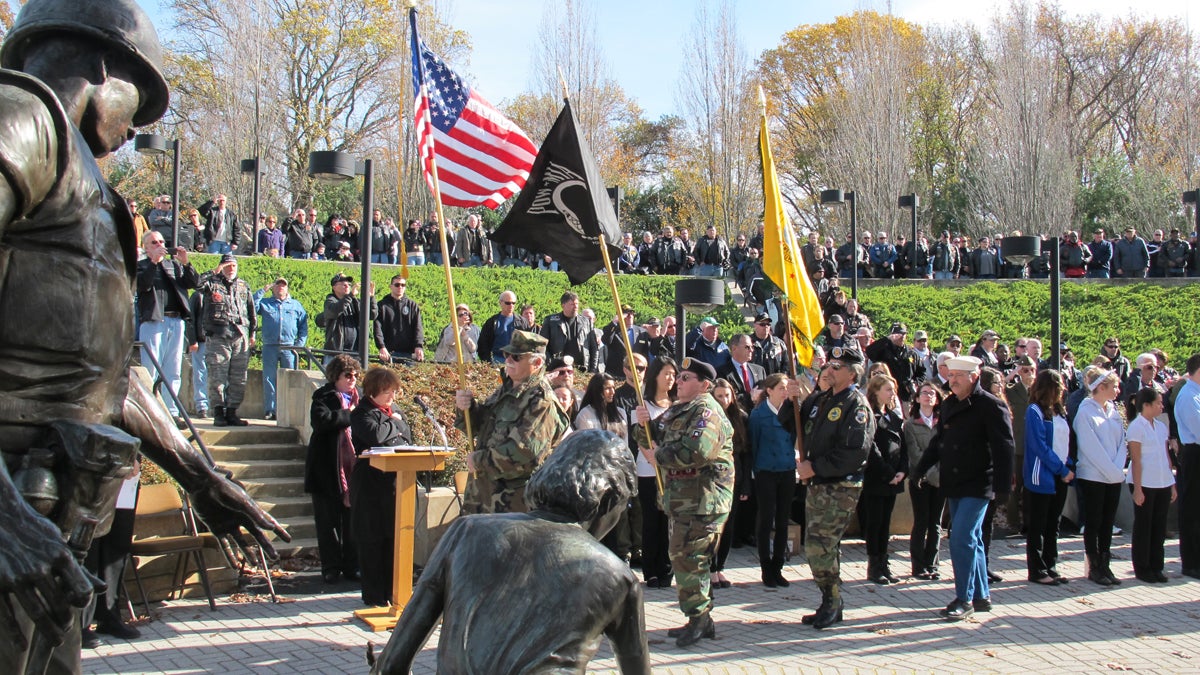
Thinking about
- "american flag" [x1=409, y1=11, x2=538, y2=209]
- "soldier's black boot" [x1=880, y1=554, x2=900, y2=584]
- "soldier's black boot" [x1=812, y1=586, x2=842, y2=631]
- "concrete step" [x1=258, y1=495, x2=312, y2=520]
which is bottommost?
"soldier's black boot" [x1=880, y1=554, x2=900, y2=584]

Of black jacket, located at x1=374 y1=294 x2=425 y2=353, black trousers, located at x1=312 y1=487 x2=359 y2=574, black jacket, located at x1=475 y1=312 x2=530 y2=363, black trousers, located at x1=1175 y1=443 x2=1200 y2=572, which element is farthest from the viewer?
black jacket, located at x1=475 y1=312 x2=530 y2=363

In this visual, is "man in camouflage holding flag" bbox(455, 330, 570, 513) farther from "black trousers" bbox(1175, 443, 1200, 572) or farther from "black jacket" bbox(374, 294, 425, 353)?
"black jacket" bbox(374, 294, 425, 353)

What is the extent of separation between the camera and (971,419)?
8508 millimetres

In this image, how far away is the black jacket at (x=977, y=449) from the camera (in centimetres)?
817

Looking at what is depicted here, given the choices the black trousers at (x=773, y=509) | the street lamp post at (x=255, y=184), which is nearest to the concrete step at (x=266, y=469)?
the black trousers at (x=773, y=509)

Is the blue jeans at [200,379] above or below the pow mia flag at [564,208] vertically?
below

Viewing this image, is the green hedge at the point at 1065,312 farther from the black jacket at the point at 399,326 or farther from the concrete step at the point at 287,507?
the concrete step at the point at 287,507

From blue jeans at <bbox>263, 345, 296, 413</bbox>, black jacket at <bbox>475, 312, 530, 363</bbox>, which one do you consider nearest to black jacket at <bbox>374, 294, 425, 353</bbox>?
black jacket at <bbox>475, 312, 530, 363</bbox>

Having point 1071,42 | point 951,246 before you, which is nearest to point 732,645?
point 951,246

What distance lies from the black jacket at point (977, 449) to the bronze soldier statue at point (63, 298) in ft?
22.3

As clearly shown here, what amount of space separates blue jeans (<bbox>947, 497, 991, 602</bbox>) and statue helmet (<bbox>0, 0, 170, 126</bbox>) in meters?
7.10

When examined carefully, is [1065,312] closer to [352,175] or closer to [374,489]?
[352,175]

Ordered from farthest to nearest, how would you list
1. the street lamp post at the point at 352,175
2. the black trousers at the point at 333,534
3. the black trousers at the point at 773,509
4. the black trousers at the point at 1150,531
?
the street lamp post at the point at 352,175 → the black trousers at the point at 1150,531 → the black trousers at the point at 773,509 → the black trousers at the point at 333,534

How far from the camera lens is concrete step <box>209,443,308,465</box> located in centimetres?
1131
